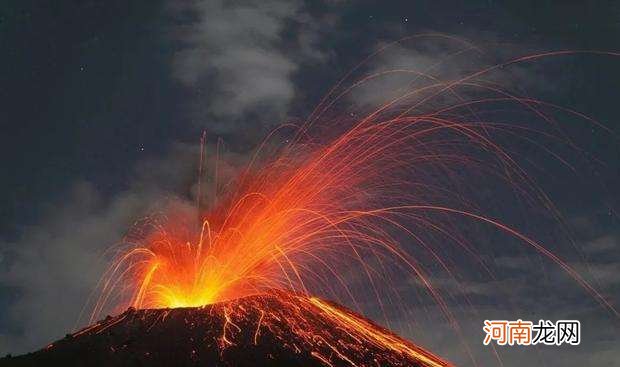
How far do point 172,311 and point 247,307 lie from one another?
14.6 ft

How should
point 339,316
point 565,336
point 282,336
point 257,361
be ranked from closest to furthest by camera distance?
point 257,361 < point 282,336 < point 565,336 < point 339,316

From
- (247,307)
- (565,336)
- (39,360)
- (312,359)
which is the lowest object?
(39,360)

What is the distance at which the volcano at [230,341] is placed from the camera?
43781 mm

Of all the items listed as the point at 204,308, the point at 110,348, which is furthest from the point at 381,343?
the point at 110,348

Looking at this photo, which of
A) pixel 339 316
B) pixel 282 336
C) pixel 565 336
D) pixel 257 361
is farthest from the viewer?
pixel 339 316

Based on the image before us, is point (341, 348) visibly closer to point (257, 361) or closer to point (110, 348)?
point (257, 361)

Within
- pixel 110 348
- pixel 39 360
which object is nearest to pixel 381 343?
pixel 110 348

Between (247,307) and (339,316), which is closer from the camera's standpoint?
(247,307)

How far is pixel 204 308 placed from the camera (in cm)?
4881

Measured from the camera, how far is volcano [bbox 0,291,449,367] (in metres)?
43.8

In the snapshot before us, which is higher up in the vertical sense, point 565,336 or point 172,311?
point 565,336

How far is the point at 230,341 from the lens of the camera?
148 ft

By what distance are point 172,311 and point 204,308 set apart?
188 centimetres

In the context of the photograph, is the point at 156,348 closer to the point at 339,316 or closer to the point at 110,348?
the point at 110,348
